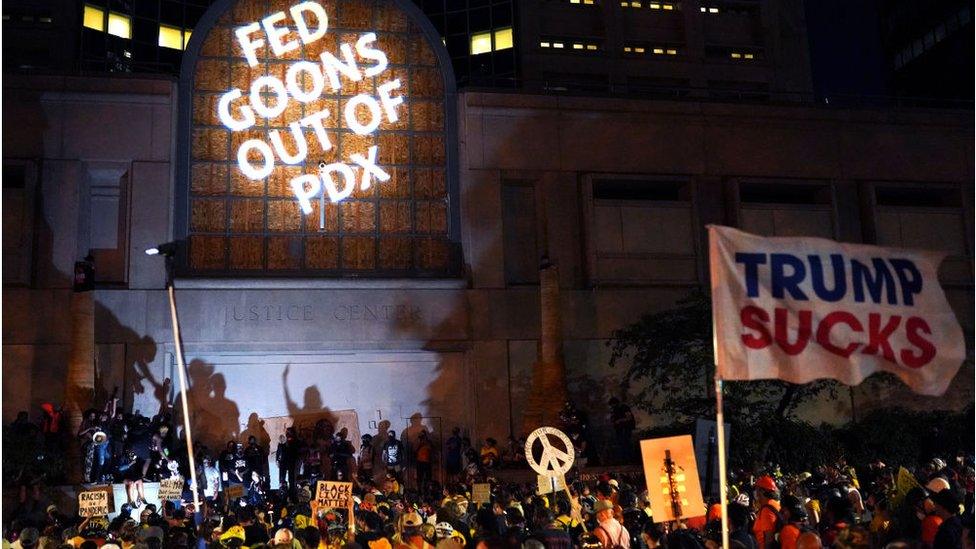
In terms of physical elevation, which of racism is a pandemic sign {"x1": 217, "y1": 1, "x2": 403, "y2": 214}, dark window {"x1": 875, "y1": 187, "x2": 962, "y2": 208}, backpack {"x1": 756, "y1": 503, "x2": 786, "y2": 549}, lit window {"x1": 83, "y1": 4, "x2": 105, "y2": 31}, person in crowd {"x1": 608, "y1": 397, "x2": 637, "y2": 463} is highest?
lit window {"x1": 83, "y1": 4, "x2": 105, "y2": 31}

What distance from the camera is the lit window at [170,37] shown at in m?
47.7

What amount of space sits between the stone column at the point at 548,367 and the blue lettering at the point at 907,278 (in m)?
19.5

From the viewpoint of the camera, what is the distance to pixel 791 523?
9.00m

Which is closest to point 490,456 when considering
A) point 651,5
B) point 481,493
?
point 481,493

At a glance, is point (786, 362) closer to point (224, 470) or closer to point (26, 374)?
point (224, 470)

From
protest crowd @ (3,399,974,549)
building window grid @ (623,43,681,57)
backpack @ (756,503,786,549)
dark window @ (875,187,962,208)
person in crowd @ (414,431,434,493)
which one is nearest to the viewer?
protest crowd @ (3,399,974,549)

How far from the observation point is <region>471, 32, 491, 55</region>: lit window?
149 ft

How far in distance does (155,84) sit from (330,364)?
32.0 feet

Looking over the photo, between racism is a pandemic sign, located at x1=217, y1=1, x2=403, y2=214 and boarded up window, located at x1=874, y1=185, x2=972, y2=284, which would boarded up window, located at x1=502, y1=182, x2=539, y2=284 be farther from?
boarded up window, located at x1=874, y1=185, x2=972, y2=284

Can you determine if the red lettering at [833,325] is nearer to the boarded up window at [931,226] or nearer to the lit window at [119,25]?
the boarded up window at [931,226]

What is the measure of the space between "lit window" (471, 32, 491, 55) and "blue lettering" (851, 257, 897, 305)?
39.4 m

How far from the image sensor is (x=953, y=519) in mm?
8039

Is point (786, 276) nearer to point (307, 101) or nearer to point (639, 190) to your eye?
point (307, 101)

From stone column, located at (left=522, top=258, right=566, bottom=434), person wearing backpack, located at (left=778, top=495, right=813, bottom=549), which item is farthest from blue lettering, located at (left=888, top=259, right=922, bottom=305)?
stone column, located at (left=522, top=258, right=566, bottom=434)
